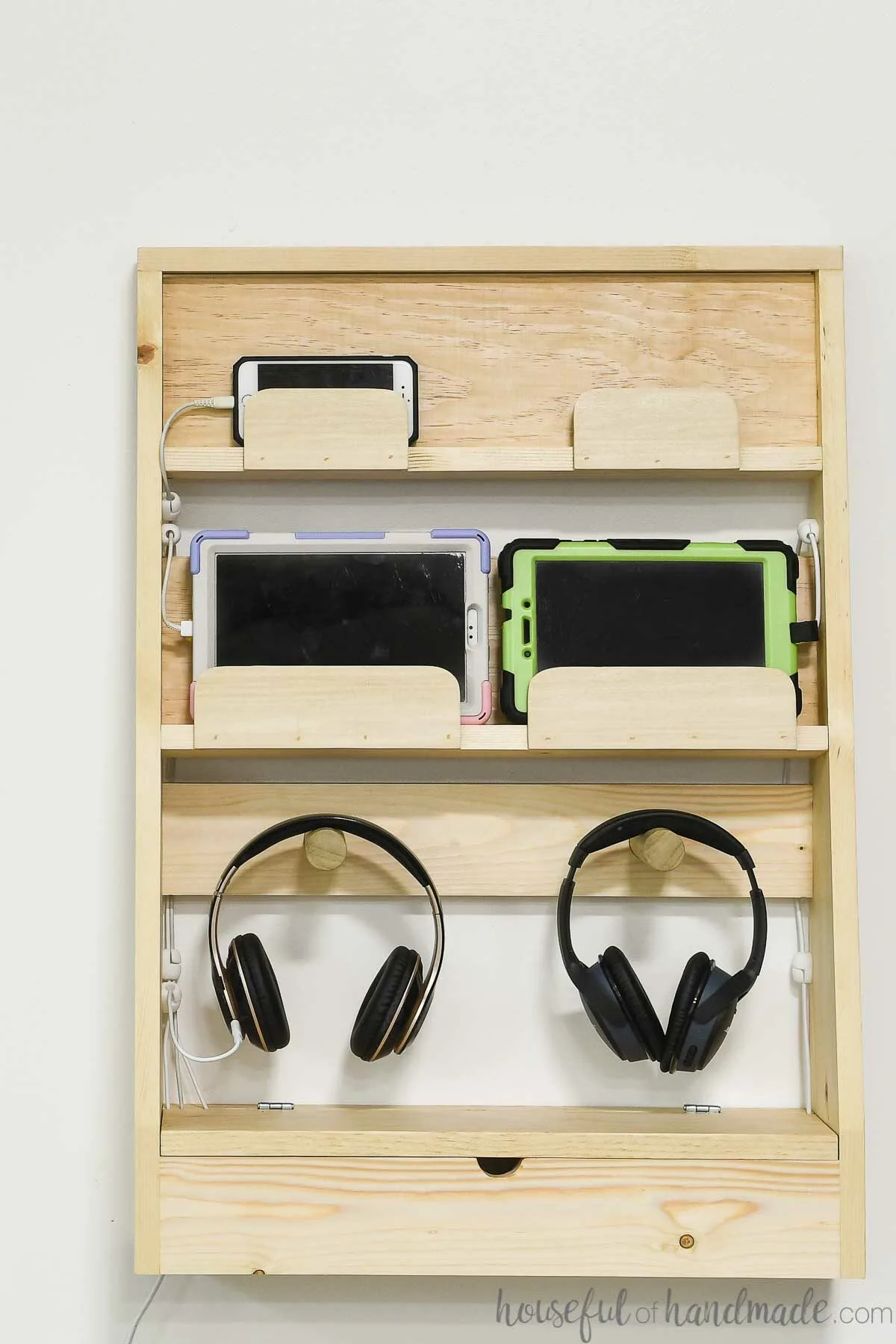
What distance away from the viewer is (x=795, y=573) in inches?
41.3

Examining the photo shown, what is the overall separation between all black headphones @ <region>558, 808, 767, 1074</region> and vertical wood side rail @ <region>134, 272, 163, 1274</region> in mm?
384

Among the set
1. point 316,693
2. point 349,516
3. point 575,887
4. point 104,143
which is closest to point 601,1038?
point 575,887

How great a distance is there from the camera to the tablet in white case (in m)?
1.03

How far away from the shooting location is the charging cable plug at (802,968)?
3.50 feet

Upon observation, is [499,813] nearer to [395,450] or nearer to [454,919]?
[454,919]

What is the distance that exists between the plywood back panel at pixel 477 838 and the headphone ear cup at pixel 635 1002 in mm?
98

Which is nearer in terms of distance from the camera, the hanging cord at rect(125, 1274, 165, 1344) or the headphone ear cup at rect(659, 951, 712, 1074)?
the headphone ear cup at rect(659, 951, 712, 1074)

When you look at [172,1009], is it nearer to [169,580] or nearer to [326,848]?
[326,848]

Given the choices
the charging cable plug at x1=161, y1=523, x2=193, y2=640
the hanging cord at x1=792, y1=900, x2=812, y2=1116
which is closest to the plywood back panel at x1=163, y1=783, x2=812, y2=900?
the hanging cord at x1=792, y1=900, x2=812, y2=1116

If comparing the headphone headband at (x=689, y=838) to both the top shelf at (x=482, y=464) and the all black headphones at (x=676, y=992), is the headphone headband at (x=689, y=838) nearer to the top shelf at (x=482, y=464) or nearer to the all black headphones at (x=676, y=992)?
the all black headphones at (x=676, y=992)

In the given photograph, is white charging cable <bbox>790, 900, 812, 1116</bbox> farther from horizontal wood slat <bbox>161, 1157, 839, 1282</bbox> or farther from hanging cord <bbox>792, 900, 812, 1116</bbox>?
horizontal wood slat <bbox>161, 1157, 839, 1282</bbox>

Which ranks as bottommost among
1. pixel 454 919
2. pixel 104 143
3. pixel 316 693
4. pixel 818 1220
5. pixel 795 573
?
pixel 818 1220

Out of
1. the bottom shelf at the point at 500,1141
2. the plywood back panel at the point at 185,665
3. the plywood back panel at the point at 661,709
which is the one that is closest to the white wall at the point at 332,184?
the plywood back panel at the point at 185,665

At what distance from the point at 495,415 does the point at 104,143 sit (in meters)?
0.50
